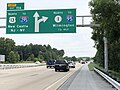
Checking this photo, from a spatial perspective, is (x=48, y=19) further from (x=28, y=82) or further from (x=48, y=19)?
(x=28, y=82)

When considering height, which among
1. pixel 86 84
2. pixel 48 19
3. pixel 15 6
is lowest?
pixel 86 84

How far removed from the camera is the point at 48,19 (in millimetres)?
38750

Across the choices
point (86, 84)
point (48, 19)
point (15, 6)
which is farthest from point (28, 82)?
point (15, 6)

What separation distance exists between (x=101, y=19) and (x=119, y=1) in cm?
287

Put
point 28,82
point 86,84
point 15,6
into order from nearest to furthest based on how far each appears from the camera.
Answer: point 86,84
point 28,82
point 15,6

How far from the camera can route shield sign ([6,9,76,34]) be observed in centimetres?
3862

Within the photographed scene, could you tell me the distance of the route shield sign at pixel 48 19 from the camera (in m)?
38.6

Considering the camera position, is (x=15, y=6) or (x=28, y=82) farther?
(x=15, y=6)

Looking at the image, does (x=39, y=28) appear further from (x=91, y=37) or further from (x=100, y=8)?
(x=100, y=8)

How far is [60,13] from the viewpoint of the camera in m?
38.5

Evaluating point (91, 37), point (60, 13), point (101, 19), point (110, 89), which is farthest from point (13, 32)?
point (110, 89)

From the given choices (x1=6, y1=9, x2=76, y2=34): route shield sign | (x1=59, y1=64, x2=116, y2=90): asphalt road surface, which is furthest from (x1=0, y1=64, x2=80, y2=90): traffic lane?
(x1=6, y1=9, x2=76, y2=34): route shield sign

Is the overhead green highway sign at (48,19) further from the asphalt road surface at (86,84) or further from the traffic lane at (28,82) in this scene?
the asphalt road surface at (86,84)

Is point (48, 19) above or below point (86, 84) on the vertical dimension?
above
